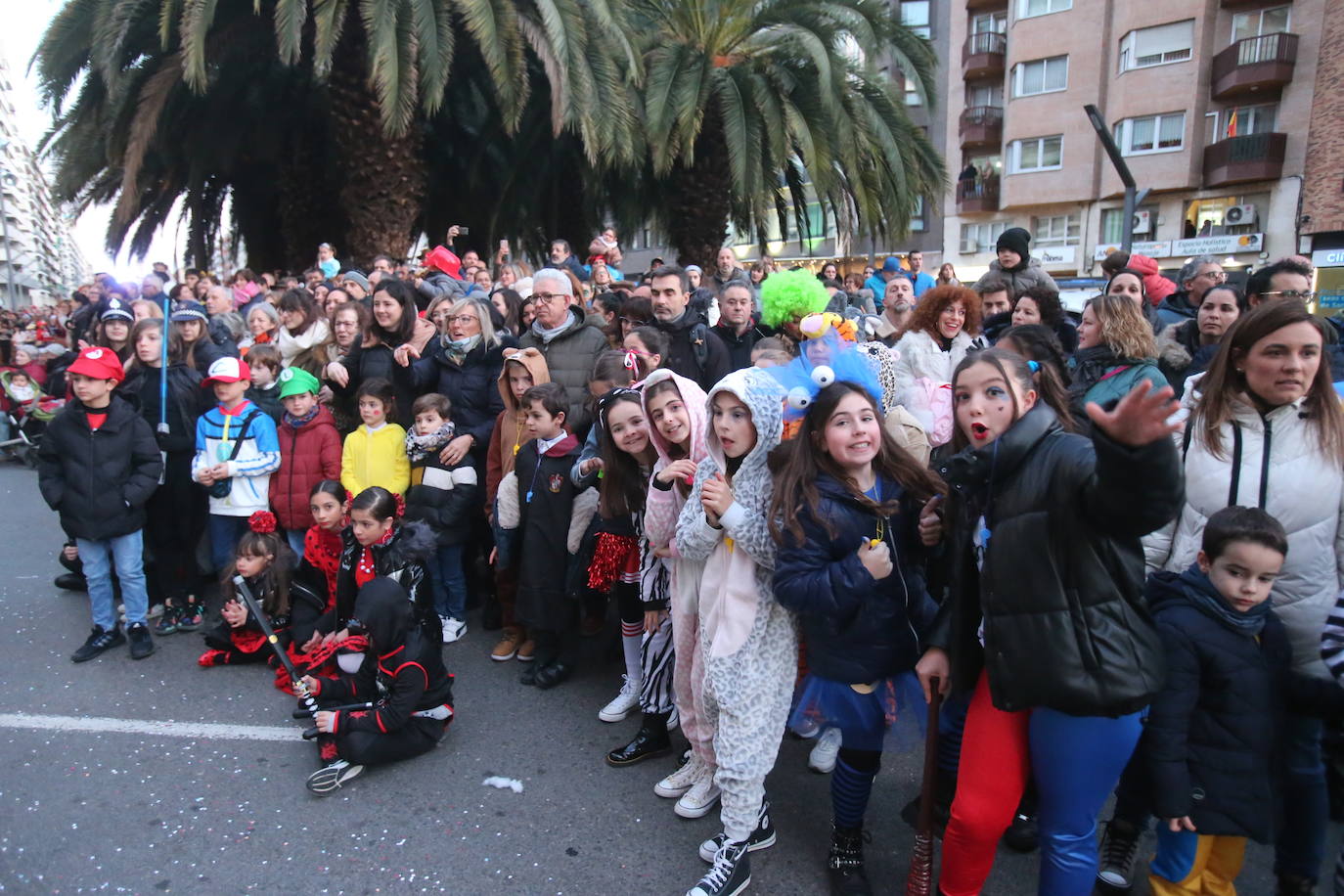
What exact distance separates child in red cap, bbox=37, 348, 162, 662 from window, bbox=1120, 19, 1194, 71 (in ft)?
93.5

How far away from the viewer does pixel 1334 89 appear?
70.2 ft

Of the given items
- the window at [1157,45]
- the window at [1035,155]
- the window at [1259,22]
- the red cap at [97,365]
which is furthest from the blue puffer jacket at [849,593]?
the window at [1035,155]

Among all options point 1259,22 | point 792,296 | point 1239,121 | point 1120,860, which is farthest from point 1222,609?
point 1259,22

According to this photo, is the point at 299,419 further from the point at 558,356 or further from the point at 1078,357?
the point at 1078,357

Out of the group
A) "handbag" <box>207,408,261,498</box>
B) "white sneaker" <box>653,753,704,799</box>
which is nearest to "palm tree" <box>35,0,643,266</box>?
"handbag" <box>207,408,261,498</box>

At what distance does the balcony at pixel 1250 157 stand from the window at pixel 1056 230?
14.5ft

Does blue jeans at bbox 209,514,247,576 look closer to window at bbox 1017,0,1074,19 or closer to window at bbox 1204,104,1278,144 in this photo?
window at bbox 1204,104,1278,144

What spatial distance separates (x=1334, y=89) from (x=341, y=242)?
25.1m

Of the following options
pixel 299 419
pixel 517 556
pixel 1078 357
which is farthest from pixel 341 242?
pixel 1078 357

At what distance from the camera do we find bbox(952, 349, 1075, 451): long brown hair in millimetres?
2365

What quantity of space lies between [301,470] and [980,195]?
28.7 meters

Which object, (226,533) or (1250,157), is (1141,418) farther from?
(1250,157)

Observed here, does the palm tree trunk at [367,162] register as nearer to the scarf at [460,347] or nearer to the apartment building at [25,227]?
the scarf at [460,347]

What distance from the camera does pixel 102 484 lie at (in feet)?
15.4
